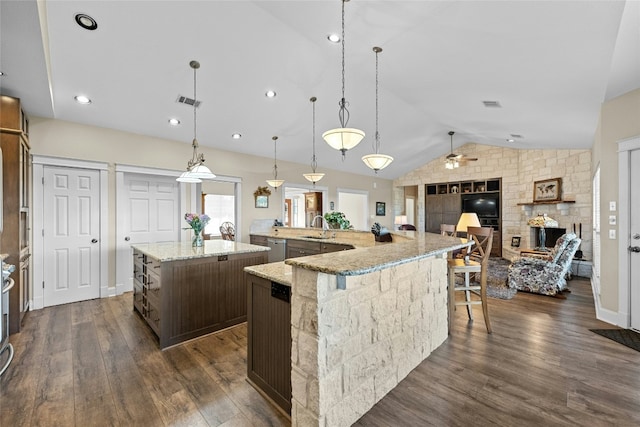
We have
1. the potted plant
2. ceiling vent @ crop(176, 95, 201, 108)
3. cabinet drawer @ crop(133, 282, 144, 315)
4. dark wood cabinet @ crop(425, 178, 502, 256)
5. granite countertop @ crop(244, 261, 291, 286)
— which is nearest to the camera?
granite countertop @ crop(244, 261, 291, 286)

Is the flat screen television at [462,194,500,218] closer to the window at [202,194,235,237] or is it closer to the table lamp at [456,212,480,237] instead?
the table lamp at [456,212,480,237]

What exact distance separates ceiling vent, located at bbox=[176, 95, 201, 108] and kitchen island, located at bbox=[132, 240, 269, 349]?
7.24 ft

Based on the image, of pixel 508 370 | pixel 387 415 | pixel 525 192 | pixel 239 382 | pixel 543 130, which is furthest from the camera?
pixel 525 192

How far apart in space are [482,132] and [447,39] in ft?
13.9

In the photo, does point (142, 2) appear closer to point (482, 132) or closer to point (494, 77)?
point (494, 77)

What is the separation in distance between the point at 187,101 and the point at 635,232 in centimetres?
581

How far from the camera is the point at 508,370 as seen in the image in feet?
7.45

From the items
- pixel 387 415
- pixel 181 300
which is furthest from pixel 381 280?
pixel 181 300

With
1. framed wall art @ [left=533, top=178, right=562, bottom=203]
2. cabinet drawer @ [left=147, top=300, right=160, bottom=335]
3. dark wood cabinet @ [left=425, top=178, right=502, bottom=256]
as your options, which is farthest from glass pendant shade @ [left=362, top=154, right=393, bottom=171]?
dark wood cabinet @ [left=425, top=178, right=502, bottom=256]

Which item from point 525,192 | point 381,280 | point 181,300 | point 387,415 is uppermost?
point 525,192

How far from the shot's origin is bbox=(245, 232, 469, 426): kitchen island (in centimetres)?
146

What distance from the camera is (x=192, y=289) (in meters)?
2.87

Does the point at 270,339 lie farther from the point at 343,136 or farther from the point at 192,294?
the point at 343,136

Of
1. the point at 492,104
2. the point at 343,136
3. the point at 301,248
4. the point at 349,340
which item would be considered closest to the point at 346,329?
the point at 349,340
